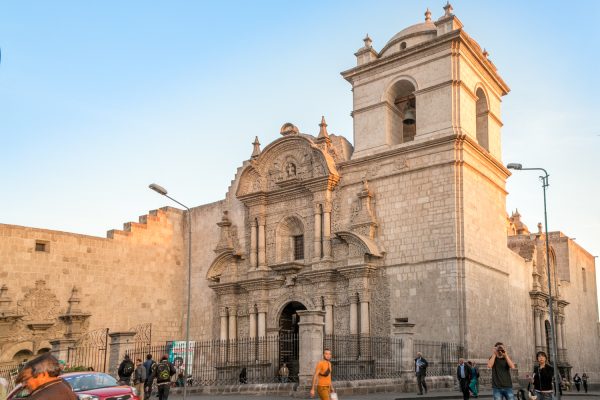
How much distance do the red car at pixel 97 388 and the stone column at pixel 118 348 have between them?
8.48 meters

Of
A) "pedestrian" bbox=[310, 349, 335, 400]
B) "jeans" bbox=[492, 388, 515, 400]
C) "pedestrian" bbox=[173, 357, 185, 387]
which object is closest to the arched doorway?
"pedestrian" bbox=[173, 357, 185, 387]

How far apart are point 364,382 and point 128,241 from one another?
14.6 metres

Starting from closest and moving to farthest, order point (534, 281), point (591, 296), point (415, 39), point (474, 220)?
1. point (474, 220)
2. point (415, 39)
3. point (534, 281)
4. point (591, 296)

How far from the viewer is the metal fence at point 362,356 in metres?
21.8

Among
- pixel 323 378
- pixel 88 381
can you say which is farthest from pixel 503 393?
pixel 88 381

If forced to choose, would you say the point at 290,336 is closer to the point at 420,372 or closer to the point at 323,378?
the point at 420,372

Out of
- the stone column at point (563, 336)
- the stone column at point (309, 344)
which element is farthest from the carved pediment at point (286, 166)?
the stone column at point (563, 336)

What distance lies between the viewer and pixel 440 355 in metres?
21.3

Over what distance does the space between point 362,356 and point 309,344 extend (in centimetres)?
575

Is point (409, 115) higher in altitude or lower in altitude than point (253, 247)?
higher

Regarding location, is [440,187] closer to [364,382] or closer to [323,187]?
[323,187]

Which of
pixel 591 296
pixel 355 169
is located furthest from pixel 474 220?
pixel 591 296

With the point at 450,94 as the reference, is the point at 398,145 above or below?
below

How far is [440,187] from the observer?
22625 millimetres
